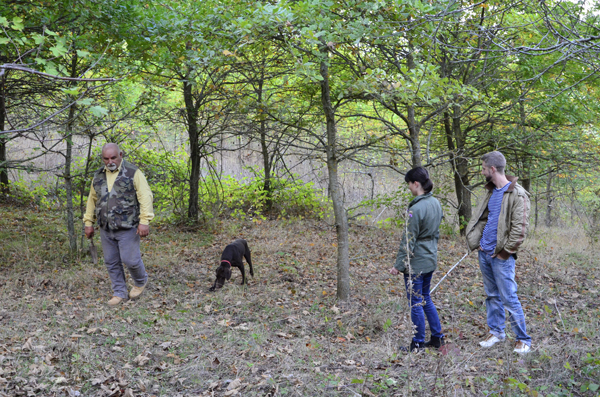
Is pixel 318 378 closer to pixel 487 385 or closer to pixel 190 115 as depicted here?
pixel 487 385

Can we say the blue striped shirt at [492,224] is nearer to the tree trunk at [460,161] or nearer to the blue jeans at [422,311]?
the blue jeans at [422,311]

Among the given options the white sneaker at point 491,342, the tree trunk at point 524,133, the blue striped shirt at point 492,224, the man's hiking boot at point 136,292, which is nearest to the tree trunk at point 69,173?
the man's hiking boot at point 136,292

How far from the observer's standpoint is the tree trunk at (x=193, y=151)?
9211 millimetres

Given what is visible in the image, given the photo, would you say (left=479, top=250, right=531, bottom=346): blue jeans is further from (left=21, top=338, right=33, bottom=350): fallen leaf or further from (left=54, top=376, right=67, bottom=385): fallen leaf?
(left=21, top=338, right=33, bottom=350): fallen leaf

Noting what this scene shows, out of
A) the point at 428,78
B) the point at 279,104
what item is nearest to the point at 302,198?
the point at 279,104

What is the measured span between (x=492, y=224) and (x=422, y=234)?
2.33 feet

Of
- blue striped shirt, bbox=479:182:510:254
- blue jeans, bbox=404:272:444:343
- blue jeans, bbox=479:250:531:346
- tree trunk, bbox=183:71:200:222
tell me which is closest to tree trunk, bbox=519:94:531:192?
blue striped shirt, bbox=479:182:510:254

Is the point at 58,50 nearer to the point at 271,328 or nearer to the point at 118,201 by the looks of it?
the point at 118,201

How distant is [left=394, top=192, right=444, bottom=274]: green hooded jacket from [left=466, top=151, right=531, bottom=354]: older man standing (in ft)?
1.71

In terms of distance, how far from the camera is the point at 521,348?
13.0 feet

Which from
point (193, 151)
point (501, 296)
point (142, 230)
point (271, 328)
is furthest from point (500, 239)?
point (193, 151)

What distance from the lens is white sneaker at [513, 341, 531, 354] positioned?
391 centimetres

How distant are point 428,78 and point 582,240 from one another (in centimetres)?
858

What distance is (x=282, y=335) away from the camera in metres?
4.65
